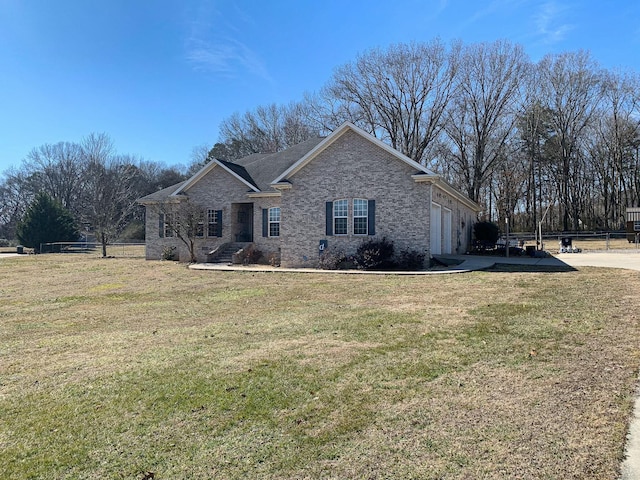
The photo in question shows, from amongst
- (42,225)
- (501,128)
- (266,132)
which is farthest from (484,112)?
(42,225)

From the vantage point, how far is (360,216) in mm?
18828

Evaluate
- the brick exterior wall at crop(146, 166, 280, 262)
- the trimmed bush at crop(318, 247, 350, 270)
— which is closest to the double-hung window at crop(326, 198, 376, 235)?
the trimmed bush at crop(318, 247, 350, 270)

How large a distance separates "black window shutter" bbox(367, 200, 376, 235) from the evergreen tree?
33.0 meters

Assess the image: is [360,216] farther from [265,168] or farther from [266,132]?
[266,132]

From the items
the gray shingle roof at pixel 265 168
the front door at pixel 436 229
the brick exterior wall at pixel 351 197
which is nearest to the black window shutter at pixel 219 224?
the gray shingle roof at pixel 265 168

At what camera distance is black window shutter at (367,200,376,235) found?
18.5 metres

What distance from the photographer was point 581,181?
49.0 metres

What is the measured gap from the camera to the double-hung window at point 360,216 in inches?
738

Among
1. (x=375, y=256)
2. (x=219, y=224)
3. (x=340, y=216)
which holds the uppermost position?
(x=340, y=216)

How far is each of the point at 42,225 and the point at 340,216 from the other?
→ 1276 inches

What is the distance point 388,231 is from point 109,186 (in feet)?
134

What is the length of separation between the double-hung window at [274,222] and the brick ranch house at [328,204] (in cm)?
5

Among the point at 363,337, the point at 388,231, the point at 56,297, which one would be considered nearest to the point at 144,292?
the point at 56,297

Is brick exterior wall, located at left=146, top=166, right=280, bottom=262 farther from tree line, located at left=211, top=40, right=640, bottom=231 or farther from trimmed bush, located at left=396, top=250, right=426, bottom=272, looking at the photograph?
tree line, located at left=211, top=40, right=640, bottom=231
